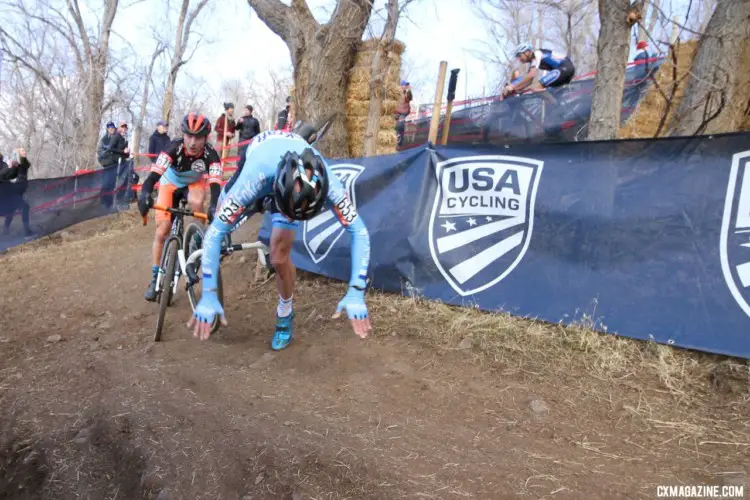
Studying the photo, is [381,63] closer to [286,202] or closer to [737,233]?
[286,202]

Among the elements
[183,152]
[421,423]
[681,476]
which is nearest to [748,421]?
[681,476]

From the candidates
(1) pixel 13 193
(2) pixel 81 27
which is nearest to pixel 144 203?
(1) pixel 13 193

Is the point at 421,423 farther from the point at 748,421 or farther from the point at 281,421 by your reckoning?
the point at 748,421

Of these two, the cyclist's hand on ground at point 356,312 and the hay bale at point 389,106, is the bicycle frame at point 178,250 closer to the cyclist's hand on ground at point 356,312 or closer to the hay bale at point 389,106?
the cyclist's hand on ground at point 356,312

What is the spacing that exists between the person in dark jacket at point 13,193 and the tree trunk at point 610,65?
34.6ft

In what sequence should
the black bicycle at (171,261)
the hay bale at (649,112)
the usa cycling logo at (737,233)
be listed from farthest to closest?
the hay bale at (649,112), the black bicycle at (171,261), the usa cycling logo at (737,233)

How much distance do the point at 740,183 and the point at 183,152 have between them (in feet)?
17.4

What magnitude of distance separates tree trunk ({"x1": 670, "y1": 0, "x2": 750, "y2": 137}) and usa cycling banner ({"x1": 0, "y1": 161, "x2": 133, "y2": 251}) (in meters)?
11.3

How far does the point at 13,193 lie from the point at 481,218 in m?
9.67

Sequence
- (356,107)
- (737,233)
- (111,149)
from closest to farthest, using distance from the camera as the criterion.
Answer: (737,233) → (356,107) → (111,149)

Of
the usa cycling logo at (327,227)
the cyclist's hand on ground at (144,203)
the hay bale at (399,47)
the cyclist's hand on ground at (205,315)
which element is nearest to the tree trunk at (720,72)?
the usa cycling logo at (327,227)

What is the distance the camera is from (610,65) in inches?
204

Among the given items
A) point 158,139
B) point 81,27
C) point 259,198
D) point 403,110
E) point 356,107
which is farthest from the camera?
point 81,27

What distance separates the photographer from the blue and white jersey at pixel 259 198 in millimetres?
3281
